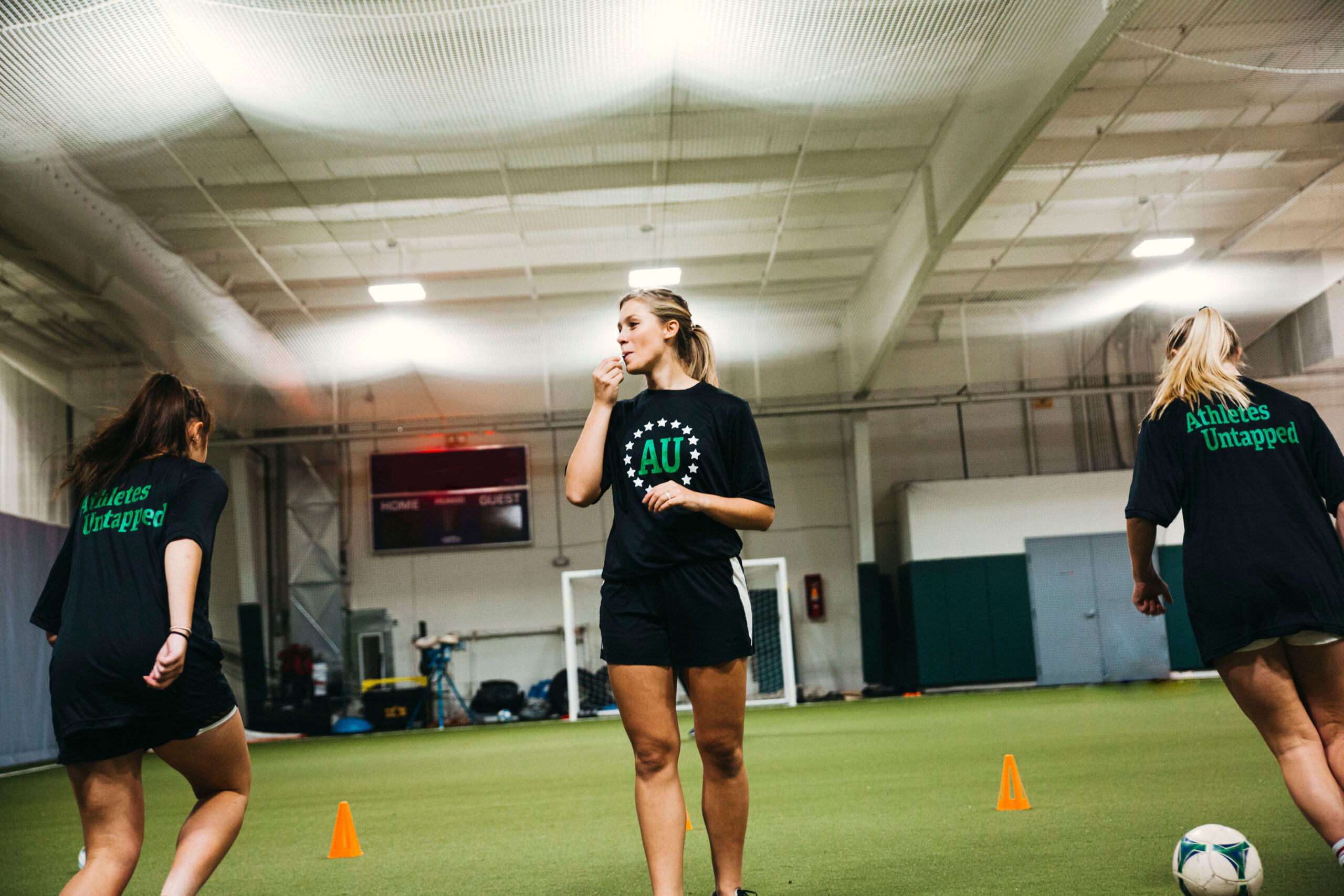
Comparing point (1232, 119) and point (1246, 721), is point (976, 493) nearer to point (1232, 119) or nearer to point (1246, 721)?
point (1232, 119)

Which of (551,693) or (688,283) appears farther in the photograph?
(551,693)

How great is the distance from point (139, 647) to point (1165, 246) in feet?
44.7

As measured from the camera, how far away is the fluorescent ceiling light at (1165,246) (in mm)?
13235

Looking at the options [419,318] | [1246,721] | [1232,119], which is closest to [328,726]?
[419,318]

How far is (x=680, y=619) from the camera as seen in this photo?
2.38 meters

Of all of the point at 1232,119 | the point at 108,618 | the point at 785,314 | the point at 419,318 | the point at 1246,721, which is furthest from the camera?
the point at 785,314

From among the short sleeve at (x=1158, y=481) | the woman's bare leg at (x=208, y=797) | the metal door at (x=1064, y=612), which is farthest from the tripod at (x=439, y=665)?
the short sleeve at (x=1158, y=481)

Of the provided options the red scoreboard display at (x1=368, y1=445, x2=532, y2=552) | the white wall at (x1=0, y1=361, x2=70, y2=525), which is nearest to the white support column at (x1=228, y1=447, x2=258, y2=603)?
the red scoreboard display at (x1=368, y1=445, x2=532, y2=552)

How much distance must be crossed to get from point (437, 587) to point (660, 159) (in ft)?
29.5

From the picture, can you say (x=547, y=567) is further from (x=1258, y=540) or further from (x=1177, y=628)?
(x=1258, y=540)

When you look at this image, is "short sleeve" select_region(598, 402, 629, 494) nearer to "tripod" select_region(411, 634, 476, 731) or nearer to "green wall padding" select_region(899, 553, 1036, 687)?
"tripod" select_region(411, 634, 476, 731)

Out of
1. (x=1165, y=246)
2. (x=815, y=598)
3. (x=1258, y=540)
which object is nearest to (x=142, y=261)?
(x=1258, y=540)

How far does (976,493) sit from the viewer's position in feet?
53.7

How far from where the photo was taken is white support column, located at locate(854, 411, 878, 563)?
1664 cm
